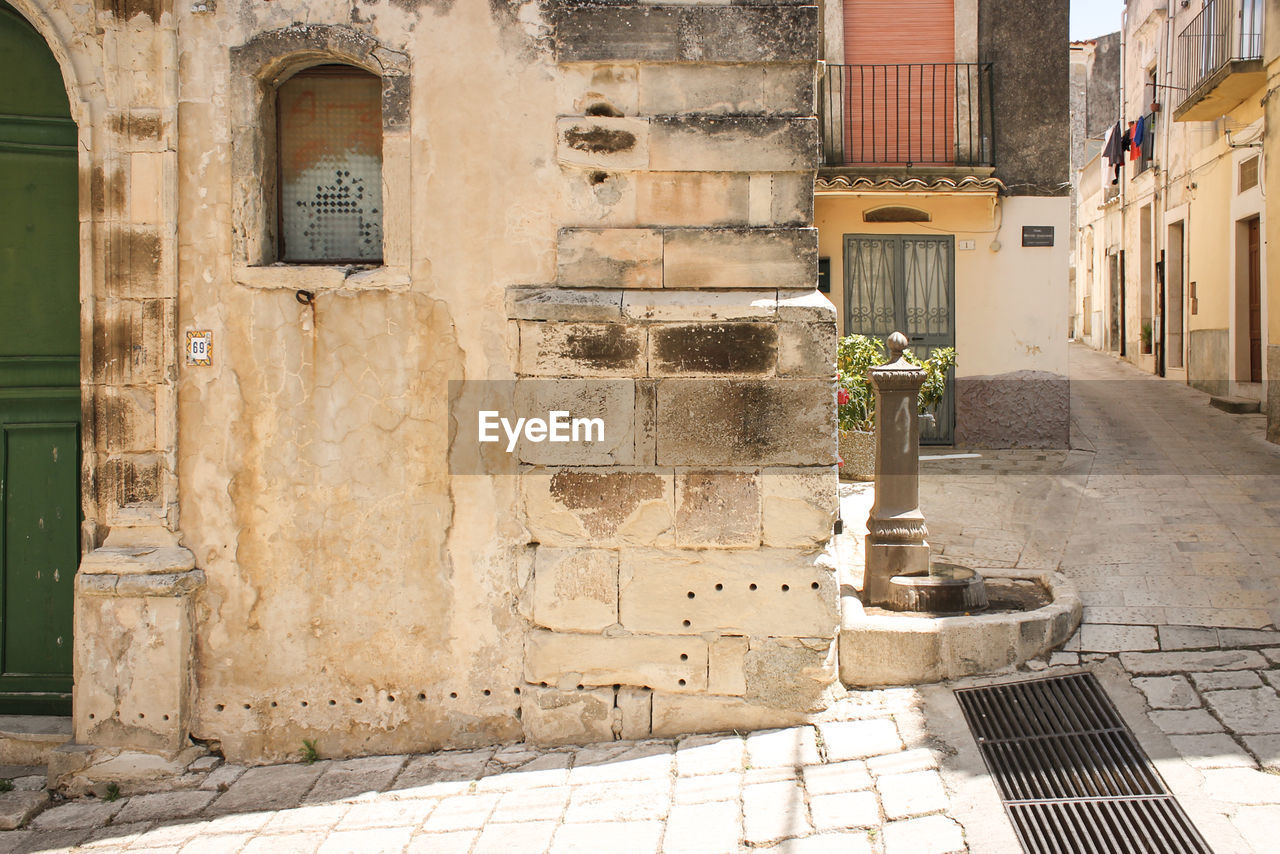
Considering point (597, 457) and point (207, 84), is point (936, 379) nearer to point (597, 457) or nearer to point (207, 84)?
point (597, 457)

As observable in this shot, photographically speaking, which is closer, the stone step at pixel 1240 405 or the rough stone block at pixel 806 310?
the rough stone block at pixel 806 310

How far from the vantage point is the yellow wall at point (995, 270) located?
1065 cm

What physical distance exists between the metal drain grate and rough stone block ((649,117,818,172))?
7.88ft

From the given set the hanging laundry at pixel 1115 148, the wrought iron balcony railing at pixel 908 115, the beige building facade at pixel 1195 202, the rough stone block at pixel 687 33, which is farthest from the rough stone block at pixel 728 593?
the hanging laundry at pixel 1115 148

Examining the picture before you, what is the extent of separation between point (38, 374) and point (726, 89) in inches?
Result: 132

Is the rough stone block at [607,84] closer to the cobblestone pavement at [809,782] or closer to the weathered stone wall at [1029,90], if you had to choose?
the cobblestone pavement at [809,782]

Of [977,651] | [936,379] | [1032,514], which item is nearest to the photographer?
[977,651]

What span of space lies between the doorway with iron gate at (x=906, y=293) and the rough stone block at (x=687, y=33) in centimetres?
713

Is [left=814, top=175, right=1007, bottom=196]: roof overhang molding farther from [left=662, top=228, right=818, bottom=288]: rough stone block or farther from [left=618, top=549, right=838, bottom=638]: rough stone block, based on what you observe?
[left=618, top=549, right=838, bottom=638]: rough stone block

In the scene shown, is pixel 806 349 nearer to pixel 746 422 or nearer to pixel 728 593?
pixel 746 422

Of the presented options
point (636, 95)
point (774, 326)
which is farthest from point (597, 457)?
point (636, 95)

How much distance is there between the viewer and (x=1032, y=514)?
711 centimetres

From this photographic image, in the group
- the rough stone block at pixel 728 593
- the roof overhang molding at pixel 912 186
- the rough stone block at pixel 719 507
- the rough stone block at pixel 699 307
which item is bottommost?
the rough stone block at pixel 728 593

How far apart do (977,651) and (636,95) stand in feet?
9.34
